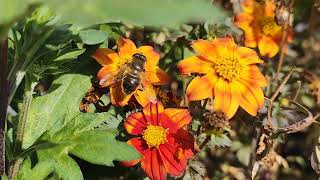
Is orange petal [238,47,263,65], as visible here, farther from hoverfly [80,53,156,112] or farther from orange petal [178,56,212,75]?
hoverfly [80,53,156,112]

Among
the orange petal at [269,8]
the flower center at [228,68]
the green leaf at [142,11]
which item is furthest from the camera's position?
the orange petal at [269,8]

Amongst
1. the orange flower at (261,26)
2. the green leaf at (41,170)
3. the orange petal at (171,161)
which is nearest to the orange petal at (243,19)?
the orange flower at (261,26)

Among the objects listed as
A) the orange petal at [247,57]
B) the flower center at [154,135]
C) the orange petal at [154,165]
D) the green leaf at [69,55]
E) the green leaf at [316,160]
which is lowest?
the green leaf at [316,160]

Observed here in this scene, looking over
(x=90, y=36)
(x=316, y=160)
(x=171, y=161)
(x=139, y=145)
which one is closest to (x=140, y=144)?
(x=139, y=145)

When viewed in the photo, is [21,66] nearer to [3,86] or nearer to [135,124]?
[3,86]

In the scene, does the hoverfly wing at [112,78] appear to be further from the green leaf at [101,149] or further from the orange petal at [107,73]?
the green leaf at [101,149]

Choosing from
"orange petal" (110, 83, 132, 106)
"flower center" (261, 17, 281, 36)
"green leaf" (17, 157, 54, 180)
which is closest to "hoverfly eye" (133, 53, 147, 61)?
"orange petal" (110, 83, 132, 106)

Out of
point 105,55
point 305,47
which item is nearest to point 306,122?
point 105,55
